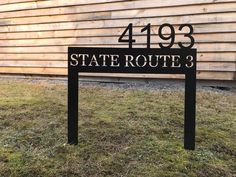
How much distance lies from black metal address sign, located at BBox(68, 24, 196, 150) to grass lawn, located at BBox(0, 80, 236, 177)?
315 mm

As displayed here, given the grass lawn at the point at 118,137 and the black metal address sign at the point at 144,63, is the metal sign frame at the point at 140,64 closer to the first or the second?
the black metal address sign at the point at 144,63

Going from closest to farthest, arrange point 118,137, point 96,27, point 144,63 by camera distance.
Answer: point 144,63 < point 118,137 < point 96,27

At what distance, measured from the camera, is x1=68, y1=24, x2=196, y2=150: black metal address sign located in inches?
138

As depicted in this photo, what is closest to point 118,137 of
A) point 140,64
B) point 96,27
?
point 140,64

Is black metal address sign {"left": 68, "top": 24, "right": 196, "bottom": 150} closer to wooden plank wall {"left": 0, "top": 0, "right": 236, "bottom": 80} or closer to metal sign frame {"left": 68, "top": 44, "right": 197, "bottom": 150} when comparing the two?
metal sign frame {"left": 68, "top": 44, "right": 197, "bottom": 150}

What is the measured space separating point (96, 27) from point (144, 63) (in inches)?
155

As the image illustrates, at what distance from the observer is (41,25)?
809 cm

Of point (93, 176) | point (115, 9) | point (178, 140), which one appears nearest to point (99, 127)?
point (178, 140)

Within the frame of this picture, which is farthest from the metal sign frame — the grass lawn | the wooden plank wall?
the wooden plank wall

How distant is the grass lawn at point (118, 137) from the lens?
125 inches

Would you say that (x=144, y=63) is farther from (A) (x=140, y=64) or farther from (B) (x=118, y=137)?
(B) (x=118, y=137)

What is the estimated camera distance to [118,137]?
12.8ft

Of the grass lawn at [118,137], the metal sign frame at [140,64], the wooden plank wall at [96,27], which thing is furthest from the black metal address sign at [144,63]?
the wooden plank wall at [96,27]

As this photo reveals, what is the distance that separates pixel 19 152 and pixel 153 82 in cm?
380
